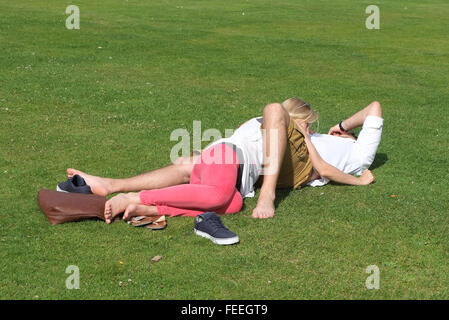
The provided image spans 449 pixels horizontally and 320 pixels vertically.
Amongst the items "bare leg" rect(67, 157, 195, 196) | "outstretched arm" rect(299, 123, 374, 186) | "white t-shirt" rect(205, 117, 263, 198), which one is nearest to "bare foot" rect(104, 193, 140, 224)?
"bare leg" rect(67, 157, 195, 196)

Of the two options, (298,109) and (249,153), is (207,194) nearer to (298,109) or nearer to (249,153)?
(249,153)

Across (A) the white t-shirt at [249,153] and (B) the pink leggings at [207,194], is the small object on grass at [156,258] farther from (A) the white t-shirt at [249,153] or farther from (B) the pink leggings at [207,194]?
(A) the white t-shirt at [249,153]

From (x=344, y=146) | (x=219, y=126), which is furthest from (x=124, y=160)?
(x=344, y=146)

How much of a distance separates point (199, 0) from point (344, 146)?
2104 centimetres

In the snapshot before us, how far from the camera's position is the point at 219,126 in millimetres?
9773

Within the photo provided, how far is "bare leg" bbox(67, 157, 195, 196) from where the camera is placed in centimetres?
690

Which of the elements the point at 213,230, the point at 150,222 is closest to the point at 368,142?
the point at 213,230

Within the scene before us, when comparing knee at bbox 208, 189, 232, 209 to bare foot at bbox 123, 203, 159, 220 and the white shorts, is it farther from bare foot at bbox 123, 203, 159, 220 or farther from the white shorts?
the white shorts

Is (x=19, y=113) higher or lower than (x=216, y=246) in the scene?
higher

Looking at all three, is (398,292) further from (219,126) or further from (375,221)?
(219,126)

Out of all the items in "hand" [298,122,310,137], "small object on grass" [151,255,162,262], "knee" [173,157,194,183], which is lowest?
"small object on grass" [151,255,162,262]

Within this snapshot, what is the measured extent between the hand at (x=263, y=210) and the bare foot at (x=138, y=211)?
37.2 inches

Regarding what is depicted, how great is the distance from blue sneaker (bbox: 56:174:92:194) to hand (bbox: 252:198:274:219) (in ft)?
5.37

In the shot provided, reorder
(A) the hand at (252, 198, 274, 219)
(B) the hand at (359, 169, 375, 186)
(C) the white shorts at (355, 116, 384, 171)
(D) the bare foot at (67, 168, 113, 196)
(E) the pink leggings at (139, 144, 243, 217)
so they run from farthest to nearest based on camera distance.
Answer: (C) the white shorts at (355, 116, 384, 171)
(B) the hand at (359, 169, 375, 186)
(D) the bare foot at (67, 168, 113, 196)
(A) the hand at (252, 198, 274, 219)
(E) the pink leggings at (139, 144, 243, 217)
